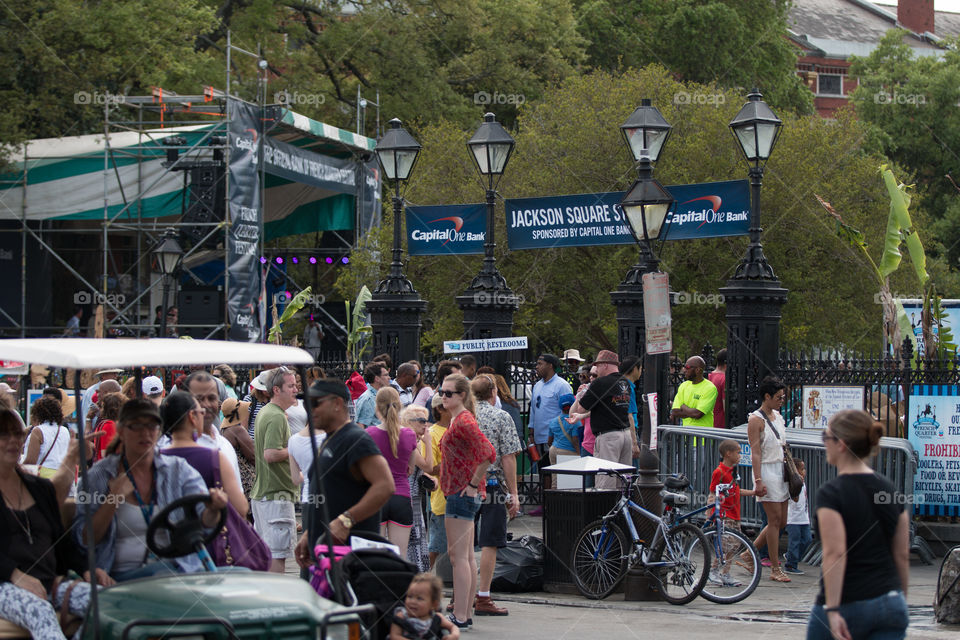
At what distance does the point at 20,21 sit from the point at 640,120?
61.2 feet

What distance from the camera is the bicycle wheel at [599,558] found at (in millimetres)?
10648

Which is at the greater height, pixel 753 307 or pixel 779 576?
pixel 753 307

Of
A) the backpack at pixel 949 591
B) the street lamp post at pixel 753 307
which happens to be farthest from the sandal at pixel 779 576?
the street lamp post at pixel 753 307

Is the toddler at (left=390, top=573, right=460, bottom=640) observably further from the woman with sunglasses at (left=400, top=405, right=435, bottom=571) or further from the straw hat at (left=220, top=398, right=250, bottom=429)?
the straw hat at (left=220, top=398, right=250, bottom=429)

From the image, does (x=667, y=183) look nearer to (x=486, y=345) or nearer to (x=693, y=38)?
(x=486, y=345)

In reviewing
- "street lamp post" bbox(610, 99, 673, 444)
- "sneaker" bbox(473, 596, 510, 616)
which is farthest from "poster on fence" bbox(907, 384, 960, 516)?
"sneaker" bbox(473, 596, 510, 616)

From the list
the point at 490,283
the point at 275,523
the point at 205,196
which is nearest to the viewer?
the point at 275,523

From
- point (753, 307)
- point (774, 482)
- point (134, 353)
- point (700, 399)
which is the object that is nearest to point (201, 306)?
point (700, 399)

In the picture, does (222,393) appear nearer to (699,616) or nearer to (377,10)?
(699,616)

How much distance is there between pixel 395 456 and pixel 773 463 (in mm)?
4312

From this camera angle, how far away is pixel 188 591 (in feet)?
18.2

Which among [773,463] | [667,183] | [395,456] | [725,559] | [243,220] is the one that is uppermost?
[667,183]

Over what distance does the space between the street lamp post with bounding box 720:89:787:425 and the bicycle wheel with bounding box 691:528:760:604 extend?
3.82m

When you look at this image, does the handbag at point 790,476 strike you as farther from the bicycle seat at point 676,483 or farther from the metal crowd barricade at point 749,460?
the bicycle seat at point 676,483
